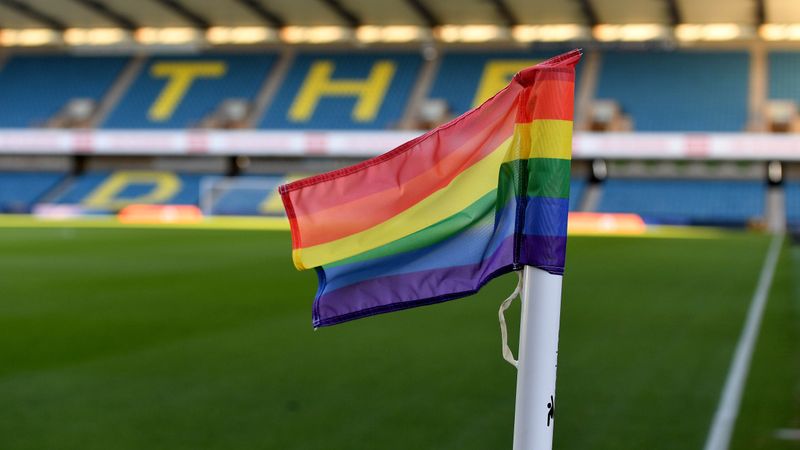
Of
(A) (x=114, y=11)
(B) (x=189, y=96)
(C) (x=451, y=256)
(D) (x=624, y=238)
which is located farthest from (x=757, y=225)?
(C) (x=451, y=256)

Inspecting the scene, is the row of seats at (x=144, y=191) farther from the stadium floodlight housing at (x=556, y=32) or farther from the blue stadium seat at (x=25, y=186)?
the stadium floodlight housing at (x=556, y=32)

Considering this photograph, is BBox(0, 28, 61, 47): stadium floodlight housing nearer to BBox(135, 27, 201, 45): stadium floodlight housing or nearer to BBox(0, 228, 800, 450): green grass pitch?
BBox(135, 27, 201, 45): stadium floodlight housing

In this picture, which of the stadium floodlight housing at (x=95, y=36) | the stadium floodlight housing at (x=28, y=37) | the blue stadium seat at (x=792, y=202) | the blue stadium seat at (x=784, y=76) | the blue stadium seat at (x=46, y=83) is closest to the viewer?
the blue stadium seat at (x=792, y=202)

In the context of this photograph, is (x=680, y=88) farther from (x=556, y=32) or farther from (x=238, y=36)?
(x=238, y=36)

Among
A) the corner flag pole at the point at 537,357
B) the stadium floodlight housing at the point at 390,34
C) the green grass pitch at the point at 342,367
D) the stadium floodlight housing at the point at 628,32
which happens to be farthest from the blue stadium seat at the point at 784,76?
the corner flag pole at the point at 537,357

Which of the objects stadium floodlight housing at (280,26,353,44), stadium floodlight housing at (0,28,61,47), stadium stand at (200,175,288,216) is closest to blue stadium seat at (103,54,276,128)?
stadium floodlight housing at (280,26,353,44)

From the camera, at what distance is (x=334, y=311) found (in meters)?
3.32

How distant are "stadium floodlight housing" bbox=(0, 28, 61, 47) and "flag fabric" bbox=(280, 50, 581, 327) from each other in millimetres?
43845

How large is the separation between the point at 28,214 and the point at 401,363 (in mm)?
33778

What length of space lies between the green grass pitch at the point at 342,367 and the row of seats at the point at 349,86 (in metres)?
25.4

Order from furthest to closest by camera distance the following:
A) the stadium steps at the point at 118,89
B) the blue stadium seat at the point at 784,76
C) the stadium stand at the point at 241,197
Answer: the stadium steps at the point at 118,89 → the stadium stand at the point at 241,197 → the blue stadium seat at the point at 784,76

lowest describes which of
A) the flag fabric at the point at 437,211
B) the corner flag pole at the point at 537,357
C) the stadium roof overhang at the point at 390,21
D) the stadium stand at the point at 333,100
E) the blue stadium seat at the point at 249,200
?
the corner flag pole at the point at 537,357

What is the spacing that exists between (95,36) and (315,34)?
9.54 m

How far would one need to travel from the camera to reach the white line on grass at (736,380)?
5215 millimetres
